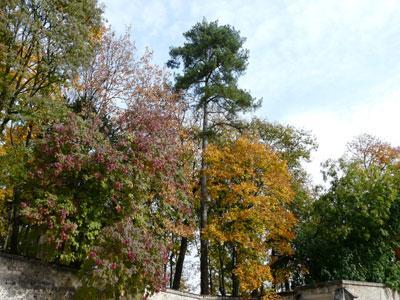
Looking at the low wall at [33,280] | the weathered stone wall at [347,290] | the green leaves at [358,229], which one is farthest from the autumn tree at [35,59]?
the green leaves at [358,229]

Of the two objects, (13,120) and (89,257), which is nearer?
(89,257)

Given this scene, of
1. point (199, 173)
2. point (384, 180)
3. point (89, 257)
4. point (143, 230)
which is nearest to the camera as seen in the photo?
point (89, 257)

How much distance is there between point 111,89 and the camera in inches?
720

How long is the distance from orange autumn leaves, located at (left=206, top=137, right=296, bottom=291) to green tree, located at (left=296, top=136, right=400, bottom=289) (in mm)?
1461

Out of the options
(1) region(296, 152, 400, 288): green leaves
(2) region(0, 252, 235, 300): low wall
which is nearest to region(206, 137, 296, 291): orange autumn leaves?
(1) region(296, 152, 400, 288): green leaves

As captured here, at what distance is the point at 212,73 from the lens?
2375cm

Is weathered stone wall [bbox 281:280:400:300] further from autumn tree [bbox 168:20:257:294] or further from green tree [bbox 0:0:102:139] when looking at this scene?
green tree [bbox 0:0:102:139]

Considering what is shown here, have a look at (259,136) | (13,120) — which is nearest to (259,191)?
(259,136)

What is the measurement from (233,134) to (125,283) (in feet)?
41.8

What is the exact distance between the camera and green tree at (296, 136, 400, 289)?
778 inches

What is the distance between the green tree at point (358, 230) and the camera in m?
19.8

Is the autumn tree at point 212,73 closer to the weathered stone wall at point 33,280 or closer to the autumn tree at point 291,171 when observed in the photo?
the autumn tree at point 291,171

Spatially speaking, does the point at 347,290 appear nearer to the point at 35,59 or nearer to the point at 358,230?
the point at 358,230

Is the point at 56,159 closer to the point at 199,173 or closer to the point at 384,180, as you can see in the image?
the point at 199,173
